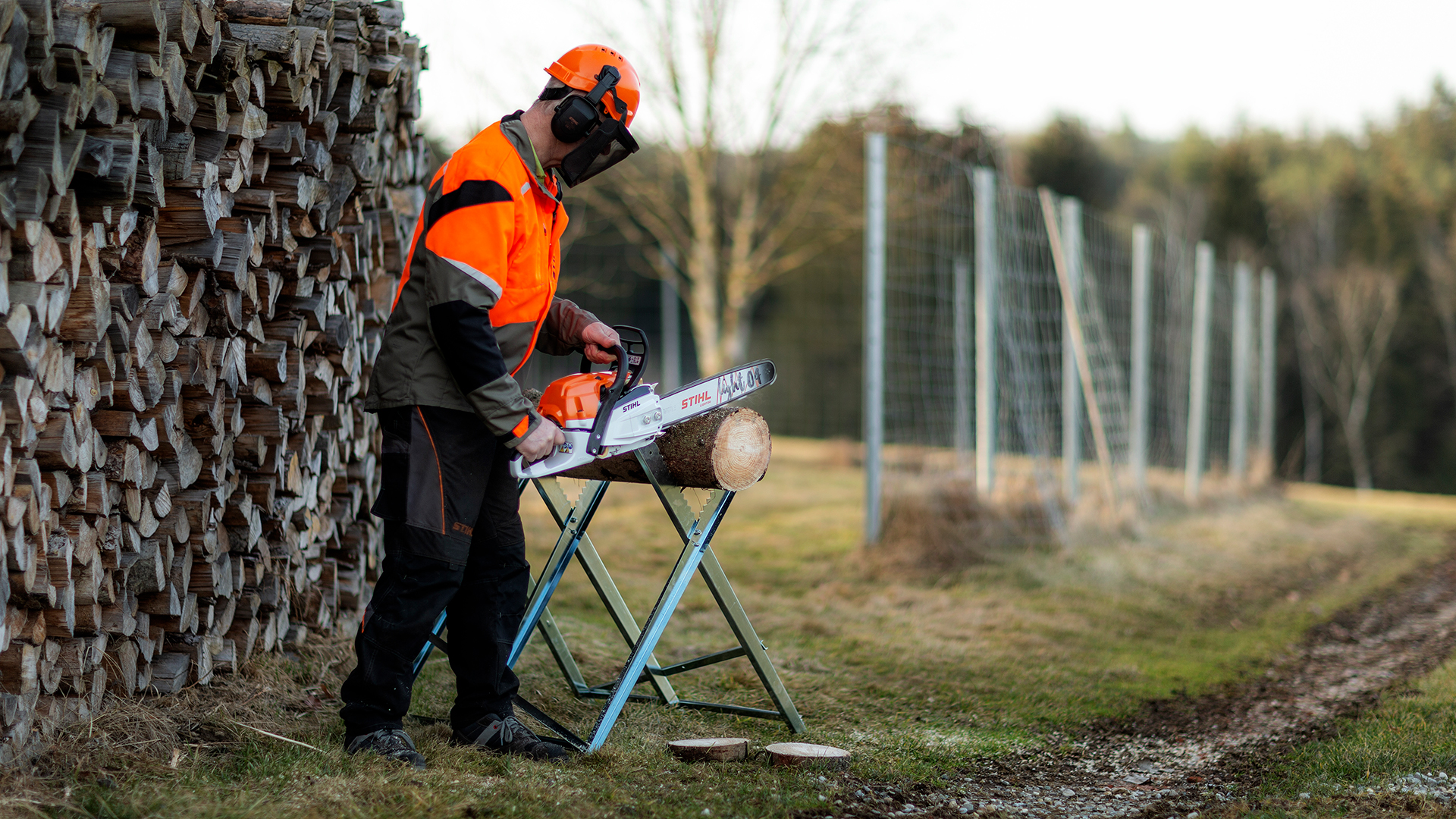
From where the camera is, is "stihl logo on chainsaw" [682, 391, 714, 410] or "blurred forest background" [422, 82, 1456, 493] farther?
"blurred forest background" [422, 82, 1456, 493]

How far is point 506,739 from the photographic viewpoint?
2.99 metres

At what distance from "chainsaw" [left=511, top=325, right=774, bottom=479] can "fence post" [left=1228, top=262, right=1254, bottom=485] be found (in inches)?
447

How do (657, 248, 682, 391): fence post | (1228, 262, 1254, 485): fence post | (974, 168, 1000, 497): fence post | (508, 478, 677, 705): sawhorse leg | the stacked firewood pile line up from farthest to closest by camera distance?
(657, 248, 682, 391): fence post
(1228, 262, 1254, 485): fence post
(974, 168, 1000, 497): fence post
(508, 478, 677, 705): sawhorse leg
the stacked firewood pile

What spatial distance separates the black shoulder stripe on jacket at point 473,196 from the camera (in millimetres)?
2658

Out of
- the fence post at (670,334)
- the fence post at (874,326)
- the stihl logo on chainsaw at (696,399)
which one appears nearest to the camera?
the stihl logo on chainsaw at (696,399)

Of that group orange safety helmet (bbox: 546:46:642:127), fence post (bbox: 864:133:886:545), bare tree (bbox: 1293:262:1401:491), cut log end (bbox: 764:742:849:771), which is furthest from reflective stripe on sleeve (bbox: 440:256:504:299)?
bare tree (bbox: 1293:262:1401:491)

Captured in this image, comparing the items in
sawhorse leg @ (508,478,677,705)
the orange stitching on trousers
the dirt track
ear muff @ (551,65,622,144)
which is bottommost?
the dirt track

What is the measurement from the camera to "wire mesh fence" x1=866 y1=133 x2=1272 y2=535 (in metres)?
7.51

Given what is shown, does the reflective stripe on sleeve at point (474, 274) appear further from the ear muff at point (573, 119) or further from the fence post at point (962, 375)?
the fence post at point (962, 375)

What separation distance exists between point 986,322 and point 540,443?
17.6 feet

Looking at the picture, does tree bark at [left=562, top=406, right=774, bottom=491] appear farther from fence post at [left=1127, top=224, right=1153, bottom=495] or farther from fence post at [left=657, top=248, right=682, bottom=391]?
fence post at [left=657, top=248, right=682, bottom=391]

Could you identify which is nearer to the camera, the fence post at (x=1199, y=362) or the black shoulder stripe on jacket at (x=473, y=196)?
the black shoulder stripe on jacket at (x=473, y=196)

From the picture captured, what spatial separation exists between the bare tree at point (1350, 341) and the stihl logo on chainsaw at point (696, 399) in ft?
113

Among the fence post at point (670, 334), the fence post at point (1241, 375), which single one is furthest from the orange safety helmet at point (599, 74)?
the fence post at point (670, 334)
